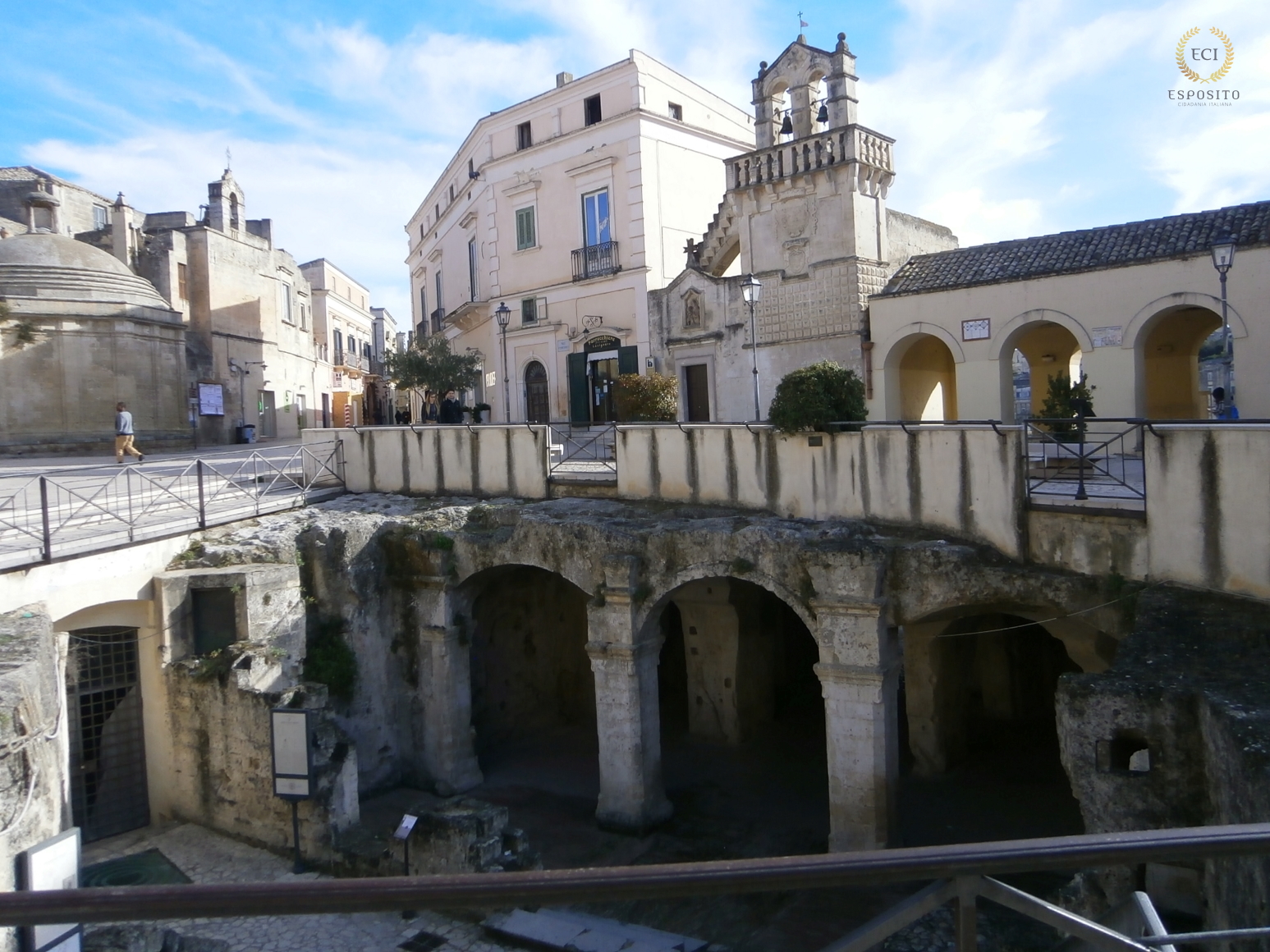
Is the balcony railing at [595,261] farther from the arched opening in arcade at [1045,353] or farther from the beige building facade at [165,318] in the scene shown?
the beige building facade at [165,318]

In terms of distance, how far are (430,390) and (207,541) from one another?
528 inches

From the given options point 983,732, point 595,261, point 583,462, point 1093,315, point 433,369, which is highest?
point 595,261

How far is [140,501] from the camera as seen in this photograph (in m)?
14.4

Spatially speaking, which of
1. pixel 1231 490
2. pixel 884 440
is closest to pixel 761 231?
pixel 884 440

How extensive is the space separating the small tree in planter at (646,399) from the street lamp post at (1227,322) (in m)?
9.30

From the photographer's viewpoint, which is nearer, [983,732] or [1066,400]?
[1066,400]

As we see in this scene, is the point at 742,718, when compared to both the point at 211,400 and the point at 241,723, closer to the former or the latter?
the point at 241,723

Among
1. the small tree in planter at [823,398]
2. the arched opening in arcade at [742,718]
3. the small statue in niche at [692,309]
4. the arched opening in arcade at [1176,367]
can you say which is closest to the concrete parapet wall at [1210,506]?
the small tree in planter at [823,398]

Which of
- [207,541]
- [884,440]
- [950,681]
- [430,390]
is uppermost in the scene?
[430,390]

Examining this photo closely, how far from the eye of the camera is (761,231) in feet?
66.8

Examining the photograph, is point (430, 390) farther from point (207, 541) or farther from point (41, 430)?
point (207, 541)

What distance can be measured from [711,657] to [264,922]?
8808mm

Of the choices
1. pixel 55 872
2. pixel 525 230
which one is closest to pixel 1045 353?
pixel 525 230

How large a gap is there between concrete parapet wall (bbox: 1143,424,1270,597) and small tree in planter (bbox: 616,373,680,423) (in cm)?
982
